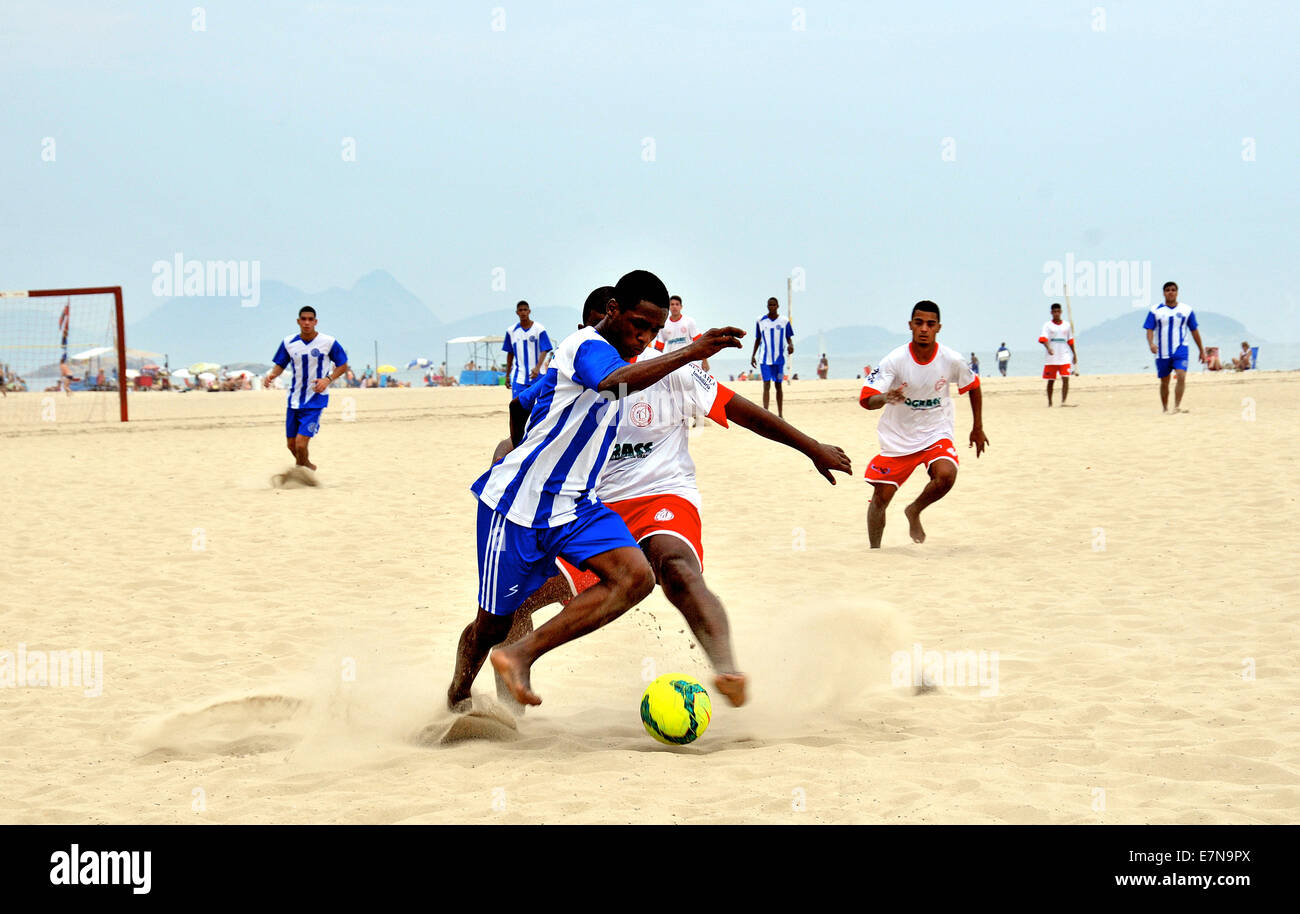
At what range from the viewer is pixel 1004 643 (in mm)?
5727

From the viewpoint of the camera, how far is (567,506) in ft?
13.6

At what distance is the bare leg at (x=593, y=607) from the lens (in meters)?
4.10

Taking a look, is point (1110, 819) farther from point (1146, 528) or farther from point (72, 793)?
point (1146, 528)

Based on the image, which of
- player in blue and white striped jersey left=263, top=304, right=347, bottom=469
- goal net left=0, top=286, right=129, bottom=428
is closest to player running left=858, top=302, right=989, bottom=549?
player in blue and white striped jersey left=263, top=304, right=347, bottom=469

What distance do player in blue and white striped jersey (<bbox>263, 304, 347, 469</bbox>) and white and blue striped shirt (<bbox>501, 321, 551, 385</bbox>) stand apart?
4420mm

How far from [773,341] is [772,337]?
4.6 inches

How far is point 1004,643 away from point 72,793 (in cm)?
394

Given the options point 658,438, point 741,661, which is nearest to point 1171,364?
point 741,661

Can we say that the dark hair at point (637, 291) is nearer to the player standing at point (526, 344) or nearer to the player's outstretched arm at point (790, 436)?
the player's outstretched arm at point (790, 436)

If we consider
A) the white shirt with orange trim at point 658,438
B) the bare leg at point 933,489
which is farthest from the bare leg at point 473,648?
the bare leg at point 933,489

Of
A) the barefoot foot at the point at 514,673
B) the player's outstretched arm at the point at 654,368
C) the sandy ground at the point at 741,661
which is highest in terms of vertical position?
the player's outstretched arm at the point at 654,368

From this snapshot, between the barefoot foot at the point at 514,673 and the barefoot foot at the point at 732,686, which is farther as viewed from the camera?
the barefoot foot at the point at 732,686

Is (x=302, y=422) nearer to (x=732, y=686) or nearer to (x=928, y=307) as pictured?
(x=928, y=307)
